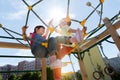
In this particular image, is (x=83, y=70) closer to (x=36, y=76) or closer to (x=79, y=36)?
(x=79, y=36)

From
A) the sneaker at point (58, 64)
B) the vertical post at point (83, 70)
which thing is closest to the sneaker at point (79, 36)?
the sneaker at point (58, 64)

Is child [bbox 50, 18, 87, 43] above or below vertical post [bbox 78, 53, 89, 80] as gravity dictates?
above

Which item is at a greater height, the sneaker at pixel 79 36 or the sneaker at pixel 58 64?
the sneaker at pixel 79 36

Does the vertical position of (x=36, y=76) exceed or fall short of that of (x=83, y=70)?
it exceeds it

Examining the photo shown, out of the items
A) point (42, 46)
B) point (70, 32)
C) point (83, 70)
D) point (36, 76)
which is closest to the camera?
point (42, 46)

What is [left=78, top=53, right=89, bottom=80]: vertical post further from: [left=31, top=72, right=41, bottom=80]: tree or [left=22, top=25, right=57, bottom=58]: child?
[left=31, top=72, right=41, bottom=80]: tree

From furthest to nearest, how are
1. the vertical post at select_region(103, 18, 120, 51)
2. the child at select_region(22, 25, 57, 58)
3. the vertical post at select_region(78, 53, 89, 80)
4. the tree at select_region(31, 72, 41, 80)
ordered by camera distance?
the tree at select_region(31, 72, 41, 80), the vertical post at select_region(78, 53, 89, 80), the vertical post at select_region(103, 18, 120, 51), the child at select_region(22, 25, 57, 58)

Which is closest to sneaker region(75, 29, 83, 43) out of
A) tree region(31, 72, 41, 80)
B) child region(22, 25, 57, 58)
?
child region(22, 25, 57, 58)

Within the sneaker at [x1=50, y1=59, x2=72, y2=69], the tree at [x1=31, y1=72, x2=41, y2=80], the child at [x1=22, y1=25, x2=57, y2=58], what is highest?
the tree at [x1=31, y1=72, x2=41, y2=80]

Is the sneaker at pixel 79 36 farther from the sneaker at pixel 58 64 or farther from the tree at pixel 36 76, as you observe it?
the tree at pixel 36 76

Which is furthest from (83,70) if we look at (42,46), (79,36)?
(42,46)

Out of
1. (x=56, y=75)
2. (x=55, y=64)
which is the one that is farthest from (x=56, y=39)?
(x=56, y=75)

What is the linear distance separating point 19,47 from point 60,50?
1068 millimetres

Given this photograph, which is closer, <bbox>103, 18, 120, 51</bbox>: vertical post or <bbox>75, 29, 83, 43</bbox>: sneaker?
<bbox>75, 29, 83, 43</bbox>: sneaker
